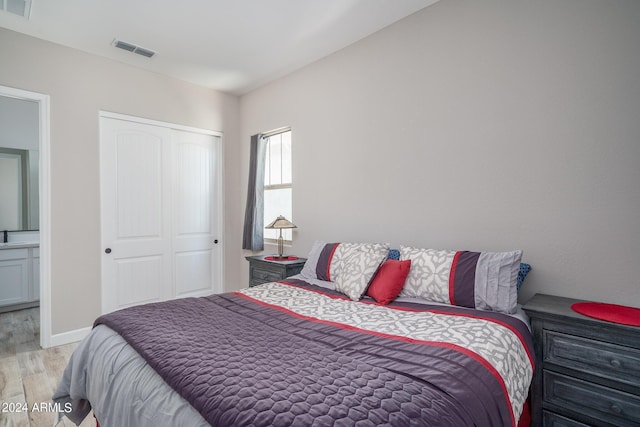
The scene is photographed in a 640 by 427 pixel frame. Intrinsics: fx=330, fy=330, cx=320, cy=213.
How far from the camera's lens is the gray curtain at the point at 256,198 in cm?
403

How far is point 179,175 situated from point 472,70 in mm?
3271

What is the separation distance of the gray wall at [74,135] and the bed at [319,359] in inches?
70.4

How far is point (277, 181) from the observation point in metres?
4.03

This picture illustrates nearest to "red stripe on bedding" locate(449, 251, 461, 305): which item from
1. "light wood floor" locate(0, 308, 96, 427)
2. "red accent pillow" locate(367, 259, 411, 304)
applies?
"red accent pillow" locate(367, 259, 411, 304)

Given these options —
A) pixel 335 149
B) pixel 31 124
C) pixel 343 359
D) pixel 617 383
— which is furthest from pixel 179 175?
pixel 617 383

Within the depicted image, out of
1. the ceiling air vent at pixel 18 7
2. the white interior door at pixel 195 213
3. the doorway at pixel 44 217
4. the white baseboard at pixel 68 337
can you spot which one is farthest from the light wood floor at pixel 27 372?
the ceiling air vent at pixel 18 7

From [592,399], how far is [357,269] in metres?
1.32

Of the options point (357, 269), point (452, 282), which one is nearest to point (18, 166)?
point (357, 269)

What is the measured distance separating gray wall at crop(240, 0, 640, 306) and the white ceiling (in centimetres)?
24

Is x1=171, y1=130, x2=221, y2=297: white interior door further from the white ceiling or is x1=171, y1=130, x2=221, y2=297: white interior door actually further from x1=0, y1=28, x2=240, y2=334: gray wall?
the white ceiling

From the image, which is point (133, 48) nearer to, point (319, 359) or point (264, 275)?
point (264, 275)

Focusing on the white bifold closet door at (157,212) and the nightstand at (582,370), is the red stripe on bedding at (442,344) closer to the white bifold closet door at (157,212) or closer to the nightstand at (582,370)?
the nightstand at (582,370)

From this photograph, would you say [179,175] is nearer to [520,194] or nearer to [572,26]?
[520,194]

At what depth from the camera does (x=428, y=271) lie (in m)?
2.09
